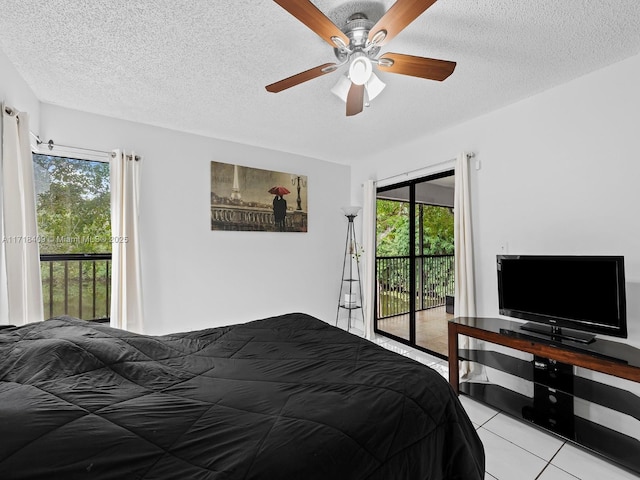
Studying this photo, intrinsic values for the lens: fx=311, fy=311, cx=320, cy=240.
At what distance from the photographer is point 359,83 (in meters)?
1.79

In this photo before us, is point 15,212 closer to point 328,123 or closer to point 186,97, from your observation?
point 186,97

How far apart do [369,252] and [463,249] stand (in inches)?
57.0

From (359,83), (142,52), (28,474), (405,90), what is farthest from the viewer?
(405,90)

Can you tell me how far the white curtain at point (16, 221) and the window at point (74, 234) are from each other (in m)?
0.70

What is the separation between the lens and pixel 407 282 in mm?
4074

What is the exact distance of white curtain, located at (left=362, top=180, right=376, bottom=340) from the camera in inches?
170

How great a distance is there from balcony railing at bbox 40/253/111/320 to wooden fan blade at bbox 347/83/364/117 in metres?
2.76

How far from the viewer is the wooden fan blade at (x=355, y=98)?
1.97 metres

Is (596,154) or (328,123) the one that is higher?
(328,123)

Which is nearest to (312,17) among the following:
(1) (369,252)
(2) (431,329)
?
(1) (369,252)

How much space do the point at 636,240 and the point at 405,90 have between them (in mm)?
1939

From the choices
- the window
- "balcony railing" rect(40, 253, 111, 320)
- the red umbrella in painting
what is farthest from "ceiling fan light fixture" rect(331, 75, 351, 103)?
"balcony railing" rect(40, 253, 111, 320)

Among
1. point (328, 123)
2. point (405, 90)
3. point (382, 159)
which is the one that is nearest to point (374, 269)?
point (382, 159)

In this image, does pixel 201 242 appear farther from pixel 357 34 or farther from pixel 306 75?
pixel 357 34
